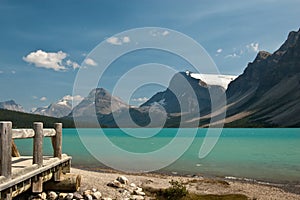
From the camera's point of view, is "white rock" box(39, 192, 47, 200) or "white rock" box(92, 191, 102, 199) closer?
"white rock" box(39, 192, 47, 200)

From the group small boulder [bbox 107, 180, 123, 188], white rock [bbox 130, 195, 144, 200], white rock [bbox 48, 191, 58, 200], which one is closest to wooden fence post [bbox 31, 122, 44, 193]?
white rock [bbox 48, 191, 58, 200]

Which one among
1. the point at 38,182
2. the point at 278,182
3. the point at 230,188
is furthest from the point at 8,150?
the point at 278,182

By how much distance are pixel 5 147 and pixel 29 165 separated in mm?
2858

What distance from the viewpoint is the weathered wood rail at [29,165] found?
1002cm

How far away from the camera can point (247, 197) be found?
21.6 m

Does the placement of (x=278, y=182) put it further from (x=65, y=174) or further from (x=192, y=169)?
(x=65, y=174)

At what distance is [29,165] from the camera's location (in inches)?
497

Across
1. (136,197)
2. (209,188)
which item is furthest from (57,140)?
(209,188)

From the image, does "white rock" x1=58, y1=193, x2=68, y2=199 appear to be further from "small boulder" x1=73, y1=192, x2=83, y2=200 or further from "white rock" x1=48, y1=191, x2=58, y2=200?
"small boulder" x1=73, y1=192, x2=83, y2=200

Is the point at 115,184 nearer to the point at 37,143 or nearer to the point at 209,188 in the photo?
the point at 37,143

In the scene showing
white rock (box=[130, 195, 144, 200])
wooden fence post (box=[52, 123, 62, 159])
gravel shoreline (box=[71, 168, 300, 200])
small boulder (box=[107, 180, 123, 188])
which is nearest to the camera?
wooden fence post (box=[52, 123, 62, 159])

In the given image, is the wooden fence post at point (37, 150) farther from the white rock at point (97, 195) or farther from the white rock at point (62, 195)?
the white rock at point (97, 195)

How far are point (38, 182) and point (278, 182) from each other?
24.0 metres

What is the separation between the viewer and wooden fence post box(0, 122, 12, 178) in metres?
9.89
